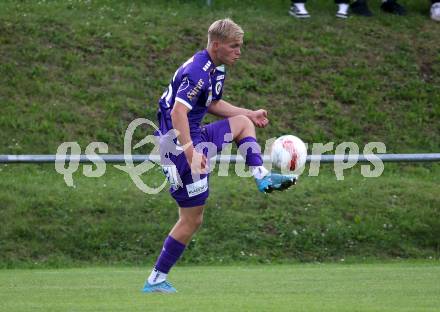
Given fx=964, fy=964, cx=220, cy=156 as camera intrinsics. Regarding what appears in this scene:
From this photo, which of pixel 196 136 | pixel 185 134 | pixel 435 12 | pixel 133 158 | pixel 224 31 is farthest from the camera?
pixel 435 12

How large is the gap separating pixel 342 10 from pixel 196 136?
11.9m

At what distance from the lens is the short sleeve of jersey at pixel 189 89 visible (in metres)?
7.71

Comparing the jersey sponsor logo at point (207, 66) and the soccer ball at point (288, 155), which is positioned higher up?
the jersey sponsor logo at point (207, 66)

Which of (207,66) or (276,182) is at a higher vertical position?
(207,66)

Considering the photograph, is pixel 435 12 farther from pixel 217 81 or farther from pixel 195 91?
pixel 195 91

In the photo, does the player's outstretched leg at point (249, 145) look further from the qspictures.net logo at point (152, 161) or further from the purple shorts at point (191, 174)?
the qspictures.net logo at point (152, 161)

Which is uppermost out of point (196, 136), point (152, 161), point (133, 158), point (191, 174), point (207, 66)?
point (207, 66)

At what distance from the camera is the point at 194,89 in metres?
7.73

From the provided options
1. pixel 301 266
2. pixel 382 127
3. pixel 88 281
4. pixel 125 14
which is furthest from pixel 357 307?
pixel 125 14

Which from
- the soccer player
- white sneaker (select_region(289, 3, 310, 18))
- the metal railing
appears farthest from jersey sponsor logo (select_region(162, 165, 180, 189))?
white sneaker (select_region(289, 3, 310, 18))

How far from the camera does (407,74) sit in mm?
17734

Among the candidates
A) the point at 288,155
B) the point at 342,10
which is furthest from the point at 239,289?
the point at 342,10

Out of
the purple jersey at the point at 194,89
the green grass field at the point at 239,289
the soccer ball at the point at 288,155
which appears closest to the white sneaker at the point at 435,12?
the green grass field at the point at 239,289

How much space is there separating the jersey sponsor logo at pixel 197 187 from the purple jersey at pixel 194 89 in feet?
1.08
